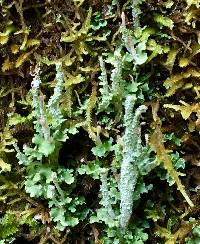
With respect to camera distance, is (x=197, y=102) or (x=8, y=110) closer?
(x=197, y=102)

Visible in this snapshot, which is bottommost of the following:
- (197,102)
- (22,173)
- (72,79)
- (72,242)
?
(72,242)

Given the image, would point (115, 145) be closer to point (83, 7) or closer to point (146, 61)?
point (146, 61)

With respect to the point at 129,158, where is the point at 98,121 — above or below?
above

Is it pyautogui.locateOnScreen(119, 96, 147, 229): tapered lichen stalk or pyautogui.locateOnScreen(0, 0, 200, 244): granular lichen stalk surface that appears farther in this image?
pyautogui.locateOnScreen(0, 0, 200, 244): granular lichen stalk surface

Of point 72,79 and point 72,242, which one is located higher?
point 72,79

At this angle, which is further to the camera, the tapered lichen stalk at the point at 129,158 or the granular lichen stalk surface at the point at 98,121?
the granular lichen stalk surface at the point at 98,121

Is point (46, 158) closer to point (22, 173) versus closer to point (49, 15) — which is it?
point (22, 173)

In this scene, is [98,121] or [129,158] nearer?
[129,158]

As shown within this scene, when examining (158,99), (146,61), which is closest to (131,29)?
(146,61)
